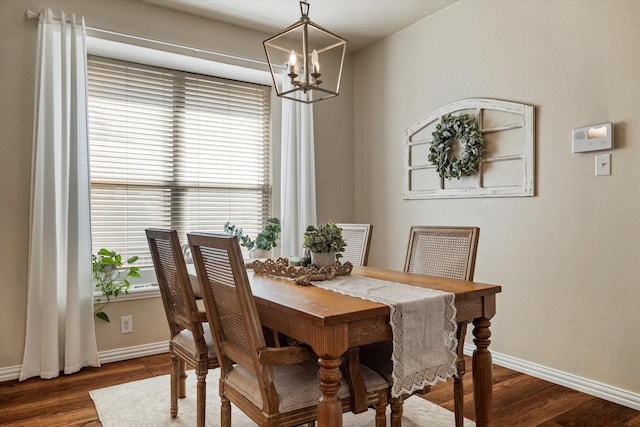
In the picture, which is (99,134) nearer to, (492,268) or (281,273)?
(281,273)

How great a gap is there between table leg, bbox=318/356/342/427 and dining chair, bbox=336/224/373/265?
1366 millimetres

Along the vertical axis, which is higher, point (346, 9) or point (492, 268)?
point (346, 9)

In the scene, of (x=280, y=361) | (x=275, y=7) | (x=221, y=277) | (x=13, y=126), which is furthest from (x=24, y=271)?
(x=275, y=7)

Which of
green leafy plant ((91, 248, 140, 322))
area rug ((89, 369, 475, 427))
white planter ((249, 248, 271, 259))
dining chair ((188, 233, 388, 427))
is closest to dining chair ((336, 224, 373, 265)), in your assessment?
white planter ((249, 248, 271, 259))

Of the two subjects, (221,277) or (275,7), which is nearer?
(221,277)

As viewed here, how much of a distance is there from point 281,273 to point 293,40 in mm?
2605

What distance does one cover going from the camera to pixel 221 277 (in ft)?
5.39

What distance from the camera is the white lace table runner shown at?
5.25 feet

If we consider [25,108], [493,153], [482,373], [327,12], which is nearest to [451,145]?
[493,153]

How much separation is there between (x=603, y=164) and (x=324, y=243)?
1651 mm

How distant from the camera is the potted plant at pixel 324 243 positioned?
2291 mm

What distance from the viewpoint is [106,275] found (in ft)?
10.8

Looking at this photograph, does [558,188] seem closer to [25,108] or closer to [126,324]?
[126,324]

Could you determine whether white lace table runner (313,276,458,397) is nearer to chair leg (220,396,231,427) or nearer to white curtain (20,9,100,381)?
chair leg (220,396,231,427)
